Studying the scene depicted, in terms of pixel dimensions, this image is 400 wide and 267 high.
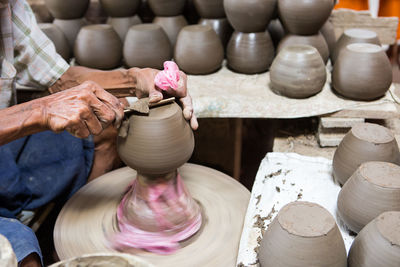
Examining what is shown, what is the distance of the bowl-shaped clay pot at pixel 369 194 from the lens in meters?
1.25

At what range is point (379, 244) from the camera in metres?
1.08

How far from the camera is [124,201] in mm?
1602

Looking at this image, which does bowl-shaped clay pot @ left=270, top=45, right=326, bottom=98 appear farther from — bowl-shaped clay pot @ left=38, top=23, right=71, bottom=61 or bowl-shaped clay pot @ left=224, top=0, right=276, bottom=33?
bowl-shaped clay pot @ left=38, top=23, right=71, bottom=61

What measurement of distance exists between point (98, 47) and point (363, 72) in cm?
144

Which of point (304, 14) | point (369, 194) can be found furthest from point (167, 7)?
point (369, 194)

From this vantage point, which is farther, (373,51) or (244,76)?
(244,76)

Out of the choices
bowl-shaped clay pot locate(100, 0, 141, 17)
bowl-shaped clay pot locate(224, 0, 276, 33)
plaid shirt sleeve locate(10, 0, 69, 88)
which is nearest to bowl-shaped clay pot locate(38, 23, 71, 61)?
bowl-shaped clay pot locate(100, 0, 141, 17)

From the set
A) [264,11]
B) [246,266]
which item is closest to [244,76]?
[264,11]

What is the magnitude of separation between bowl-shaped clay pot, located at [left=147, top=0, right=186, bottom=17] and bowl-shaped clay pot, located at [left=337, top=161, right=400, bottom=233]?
5.60ft

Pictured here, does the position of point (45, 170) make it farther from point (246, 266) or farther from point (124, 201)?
point (246, 266)

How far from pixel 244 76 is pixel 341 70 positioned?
572 mm

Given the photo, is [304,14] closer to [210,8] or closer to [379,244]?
[210,8]

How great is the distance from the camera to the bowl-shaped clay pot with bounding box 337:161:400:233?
4.09 feet

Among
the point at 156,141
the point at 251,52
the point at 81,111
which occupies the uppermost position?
the point at 81,111
